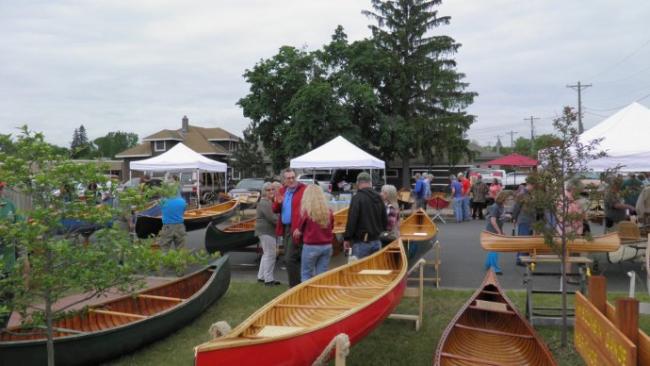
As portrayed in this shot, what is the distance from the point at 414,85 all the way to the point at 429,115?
85.5 inches

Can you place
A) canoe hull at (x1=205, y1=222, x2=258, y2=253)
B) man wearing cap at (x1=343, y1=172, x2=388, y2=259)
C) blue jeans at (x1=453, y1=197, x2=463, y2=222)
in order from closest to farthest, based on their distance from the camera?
man wearing cap at (x1=343, y1=172, x2=388, y2=259)
canoe hull at (x1=205, y1=222, x2=258, y2=253)
blue jeans at (x1=453, y1=197, x2=463, y2=222)

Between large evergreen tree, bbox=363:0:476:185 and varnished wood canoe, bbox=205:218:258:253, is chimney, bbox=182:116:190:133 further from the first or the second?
varnished wood canoe, bbox=205:218:258:253

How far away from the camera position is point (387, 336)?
5973 mm

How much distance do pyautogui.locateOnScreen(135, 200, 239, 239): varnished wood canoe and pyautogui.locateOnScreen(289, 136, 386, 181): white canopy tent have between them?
2416 mm

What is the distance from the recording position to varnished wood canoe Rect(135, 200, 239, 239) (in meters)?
11.4

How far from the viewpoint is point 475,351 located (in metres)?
4.90

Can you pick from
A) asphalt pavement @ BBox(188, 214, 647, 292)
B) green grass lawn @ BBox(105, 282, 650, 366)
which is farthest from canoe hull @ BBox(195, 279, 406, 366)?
asphalt pavement @ BBox(188, 214, 647, 292)

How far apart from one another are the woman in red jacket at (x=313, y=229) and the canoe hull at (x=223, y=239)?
351 cm

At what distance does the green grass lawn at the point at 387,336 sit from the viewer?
17.4 ft

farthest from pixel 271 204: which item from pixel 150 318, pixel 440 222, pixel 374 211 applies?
pixel 440 222

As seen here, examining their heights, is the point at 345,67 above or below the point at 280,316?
above

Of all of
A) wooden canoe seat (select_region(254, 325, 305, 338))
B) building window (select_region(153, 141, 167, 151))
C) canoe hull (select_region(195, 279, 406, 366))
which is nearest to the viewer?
canoe hull (select_region(195, 279, 406, 366))

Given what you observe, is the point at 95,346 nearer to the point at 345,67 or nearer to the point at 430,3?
the point at 345,67

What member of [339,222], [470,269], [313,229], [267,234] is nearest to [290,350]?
[313,229]
